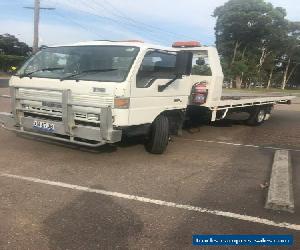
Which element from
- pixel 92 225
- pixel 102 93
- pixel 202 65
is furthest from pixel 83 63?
pixel 92 225

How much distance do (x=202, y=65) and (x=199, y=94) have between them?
89cm

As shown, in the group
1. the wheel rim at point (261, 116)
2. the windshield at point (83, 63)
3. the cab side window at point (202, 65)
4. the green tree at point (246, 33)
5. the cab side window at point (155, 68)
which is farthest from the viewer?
the green tree at point (246, 33)

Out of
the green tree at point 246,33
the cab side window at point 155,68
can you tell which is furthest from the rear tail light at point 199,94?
the green tree at point 246,33

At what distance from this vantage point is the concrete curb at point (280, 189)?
16.2 feet

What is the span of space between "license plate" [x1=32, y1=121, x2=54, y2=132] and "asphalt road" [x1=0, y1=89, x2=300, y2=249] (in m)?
0.48

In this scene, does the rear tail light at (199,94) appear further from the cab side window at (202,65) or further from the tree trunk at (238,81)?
the tree trunk at (238,81)

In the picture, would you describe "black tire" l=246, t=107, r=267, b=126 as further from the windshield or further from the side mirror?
the windshield

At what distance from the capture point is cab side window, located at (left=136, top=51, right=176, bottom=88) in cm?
685

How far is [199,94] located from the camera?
8906 mm

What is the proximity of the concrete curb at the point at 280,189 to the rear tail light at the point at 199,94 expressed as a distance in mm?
2298

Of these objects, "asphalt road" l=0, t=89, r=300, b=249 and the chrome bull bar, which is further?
the chrome bull bar

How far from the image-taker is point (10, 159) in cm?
671

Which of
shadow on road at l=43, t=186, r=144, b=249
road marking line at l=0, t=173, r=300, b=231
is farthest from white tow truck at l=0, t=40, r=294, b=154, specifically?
shadow on road at l=43, t=186, r=144, b=249

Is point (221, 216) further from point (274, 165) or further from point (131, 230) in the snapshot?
point (274, 165)
